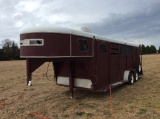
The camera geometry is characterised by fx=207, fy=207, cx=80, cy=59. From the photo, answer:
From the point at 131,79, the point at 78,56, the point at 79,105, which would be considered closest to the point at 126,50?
the point at 131,79

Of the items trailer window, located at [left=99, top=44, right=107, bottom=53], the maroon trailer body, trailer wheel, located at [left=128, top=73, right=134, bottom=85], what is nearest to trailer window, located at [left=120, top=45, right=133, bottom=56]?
the maroon trailer body

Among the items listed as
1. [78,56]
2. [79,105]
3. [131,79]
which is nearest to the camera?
[78,56]

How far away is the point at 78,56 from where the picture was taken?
682 cm

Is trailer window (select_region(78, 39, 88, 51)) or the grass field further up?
trailer window (select_region(78, 39, 88, 51))

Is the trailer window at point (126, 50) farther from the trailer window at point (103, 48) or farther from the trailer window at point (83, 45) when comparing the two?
the trailer window at point (83, 45)

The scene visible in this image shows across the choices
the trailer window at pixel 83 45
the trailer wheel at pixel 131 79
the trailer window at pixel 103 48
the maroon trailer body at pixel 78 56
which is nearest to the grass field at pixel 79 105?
the maroon trailer body at pixel 78 56

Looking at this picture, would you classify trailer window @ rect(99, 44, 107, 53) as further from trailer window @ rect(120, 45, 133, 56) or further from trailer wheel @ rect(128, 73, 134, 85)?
trailer wheel @ rect(128, 73, 134, 85)

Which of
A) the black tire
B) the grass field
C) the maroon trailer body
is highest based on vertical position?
the maroon trailer body

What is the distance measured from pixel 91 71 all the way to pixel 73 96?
1.47 meters

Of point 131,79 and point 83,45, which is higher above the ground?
point 83,45

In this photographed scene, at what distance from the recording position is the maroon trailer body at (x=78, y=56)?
20.4 ft

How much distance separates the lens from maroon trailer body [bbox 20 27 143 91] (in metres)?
6.22

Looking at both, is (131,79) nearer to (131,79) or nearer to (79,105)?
(131,79)

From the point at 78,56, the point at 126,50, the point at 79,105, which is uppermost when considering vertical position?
the point at 126,50
